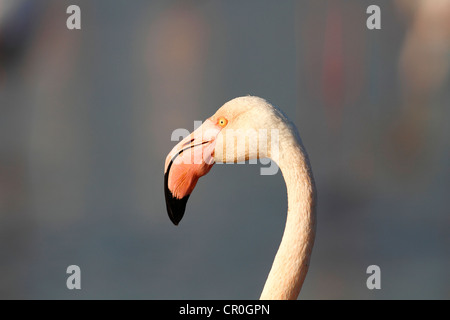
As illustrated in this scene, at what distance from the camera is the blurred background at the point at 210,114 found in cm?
625

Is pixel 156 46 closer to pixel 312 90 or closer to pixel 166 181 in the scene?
pixel 312 90

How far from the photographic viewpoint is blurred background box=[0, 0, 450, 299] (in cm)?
625

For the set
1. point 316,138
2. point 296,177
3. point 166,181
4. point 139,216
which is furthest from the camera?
point 316,138

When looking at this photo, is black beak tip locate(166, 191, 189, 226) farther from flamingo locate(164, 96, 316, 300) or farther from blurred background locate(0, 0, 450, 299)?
blurred background locate(0, 0, 450, 299)

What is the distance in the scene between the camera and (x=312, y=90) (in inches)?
270

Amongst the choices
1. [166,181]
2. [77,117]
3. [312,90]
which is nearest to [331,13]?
[312,90]

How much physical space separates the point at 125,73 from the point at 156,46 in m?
0.48

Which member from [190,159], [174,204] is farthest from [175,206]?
[190,159]

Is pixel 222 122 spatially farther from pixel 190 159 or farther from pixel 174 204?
pixel 174 204

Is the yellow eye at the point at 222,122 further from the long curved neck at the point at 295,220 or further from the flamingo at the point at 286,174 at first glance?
the long curved neck at the point at 295,220

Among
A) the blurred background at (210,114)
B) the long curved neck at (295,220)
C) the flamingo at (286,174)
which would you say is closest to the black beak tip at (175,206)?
the flamingo at (286,174)

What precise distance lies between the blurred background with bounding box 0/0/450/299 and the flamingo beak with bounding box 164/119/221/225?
13.2 ft

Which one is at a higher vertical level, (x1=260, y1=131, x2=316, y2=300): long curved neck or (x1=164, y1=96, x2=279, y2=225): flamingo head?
(x1=164, y1=96, x2=279, y2=225): flamingo head

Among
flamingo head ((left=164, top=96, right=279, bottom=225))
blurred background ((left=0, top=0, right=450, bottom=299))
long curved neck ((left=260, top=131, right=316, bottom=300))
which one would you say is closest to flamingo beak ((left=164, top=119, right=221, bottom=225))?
flamingo head ((left=164, top=96, right=279, bottom=225))
